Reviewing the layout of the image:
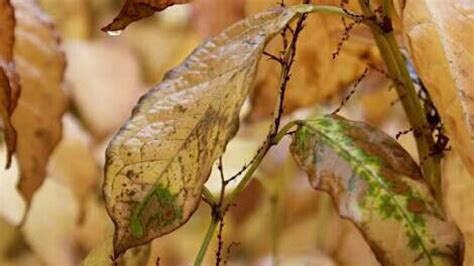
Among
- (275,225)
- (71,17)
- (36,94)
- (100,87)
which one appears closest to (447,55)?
Answer: (36,94)

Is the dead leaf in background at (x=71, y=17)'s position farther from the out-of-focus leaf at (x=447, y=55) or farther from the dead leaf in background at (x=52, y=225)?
the out-of-focus leaf at (x=447, y=55)

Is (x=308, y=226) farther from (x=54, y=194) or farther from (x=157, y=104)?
(x=157, y=104)

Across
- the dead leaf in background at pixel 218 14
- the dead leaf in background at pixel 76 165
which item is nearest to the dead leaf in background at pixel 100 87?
the dead leaf in background at pixel 76 165

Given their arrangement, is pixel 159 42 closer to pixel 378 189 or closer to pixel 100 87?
pixel 100 87

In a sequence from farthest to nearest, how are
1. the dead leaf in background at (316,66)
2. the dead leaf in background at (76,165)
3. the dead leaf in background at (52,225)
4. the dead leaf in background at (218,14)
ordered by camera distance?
the dead leaf in background at (52,225), the dead leaf in background at (76,165), the dead leaf in background at (218,14), the dead leaf in background at (316,66)

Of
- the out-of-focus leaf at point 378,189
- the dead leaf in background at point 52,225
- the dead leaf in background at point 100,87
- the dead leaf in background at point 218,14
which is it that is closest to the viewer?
the out-of-focus leaf at point 378,189

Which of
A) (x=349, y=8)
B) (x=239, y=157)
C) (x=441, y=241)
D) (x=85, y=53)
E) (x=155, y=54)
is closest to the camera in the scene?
(x=441, y=241)

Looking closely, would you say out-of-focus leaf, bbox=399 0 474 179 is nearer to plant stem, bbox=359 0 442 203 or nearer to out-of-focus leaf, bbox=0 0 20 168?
plant stem, bbox=359 0 442 203

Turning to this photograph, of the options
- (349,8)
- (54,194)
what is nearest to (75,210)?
(54,194)
